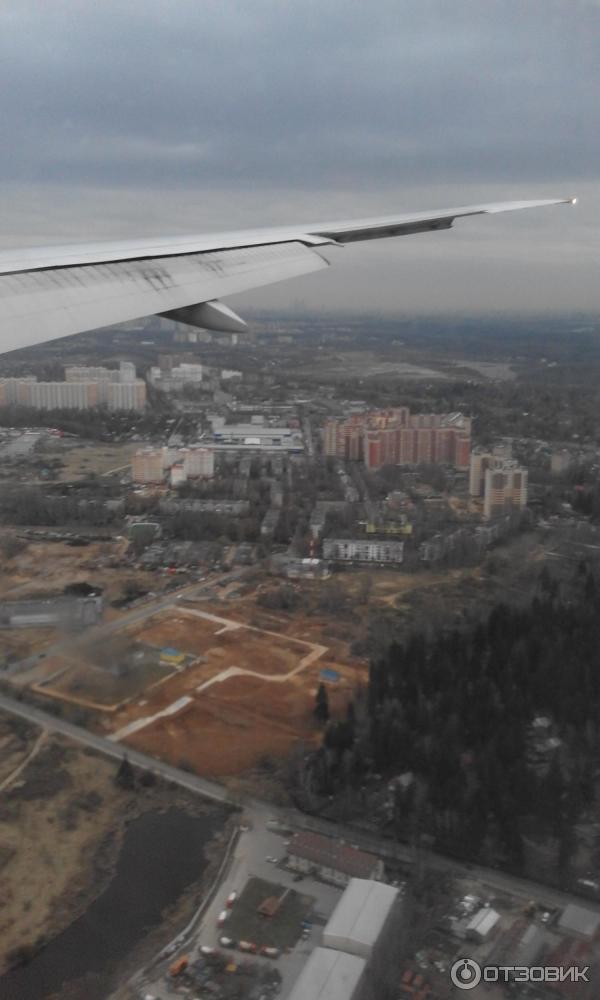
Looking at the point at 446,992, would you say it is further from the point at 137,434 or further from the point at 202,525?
the point at 137,434

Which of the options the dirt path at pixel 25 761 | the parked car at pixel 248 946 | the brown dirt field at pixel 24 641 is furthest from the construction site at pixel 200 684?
the parked car at pixel 248 946

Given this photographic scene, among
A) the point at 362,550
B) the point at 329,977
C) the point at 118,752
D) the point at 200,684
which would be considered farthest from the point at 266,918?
the point at 362,550

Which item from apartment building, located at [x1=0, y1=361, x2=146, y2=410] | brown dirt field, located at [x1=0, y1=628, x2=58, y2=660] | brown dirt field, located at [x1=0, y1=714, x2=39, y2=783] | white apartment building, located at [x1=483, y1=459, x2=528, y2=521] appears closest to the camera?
brown dirt field, located at [x1=0, y1=714, x2=39, y2=783]

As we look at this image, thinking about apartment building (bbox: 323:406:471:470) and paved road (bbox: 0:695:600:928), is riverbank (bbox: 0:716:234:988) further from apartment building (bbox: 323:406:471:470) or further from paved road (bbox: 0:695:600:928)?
apartment building (bbox: 323:406:471:470)

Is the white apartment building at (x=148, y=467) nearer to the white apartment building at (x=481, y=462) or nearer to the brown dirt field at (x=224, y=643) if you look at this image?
the brown dirt field at (x=224, y=643)

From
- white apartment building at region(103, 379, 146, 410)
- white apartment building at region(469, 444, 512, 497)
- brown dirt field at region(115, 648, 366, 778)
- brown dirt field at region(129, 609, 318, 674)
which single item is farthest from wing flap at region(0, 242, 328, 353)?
white apartment building at region(103, 379, 146, 410)
